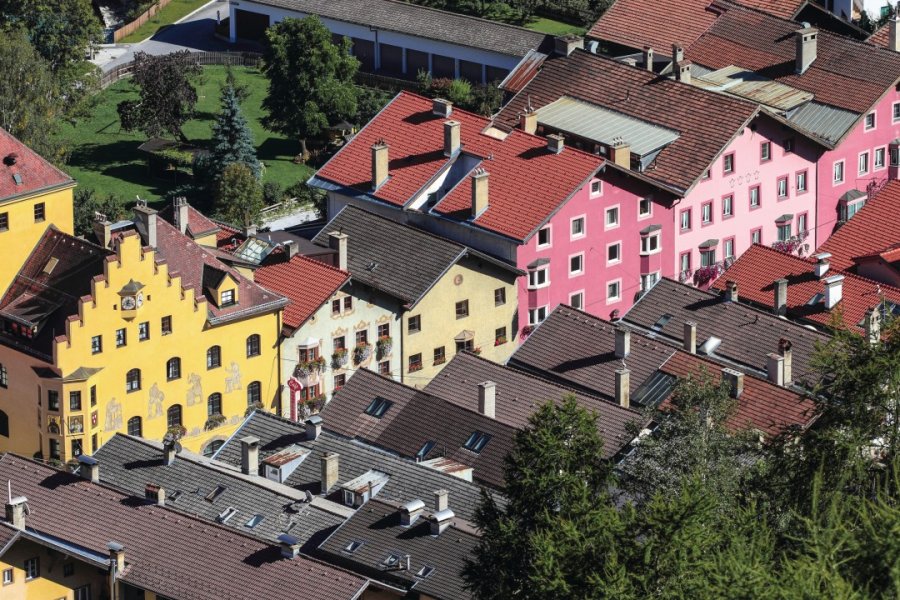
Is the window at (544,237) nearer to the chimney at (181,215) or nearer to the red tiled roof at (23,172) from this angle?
the chimney at (181,215)

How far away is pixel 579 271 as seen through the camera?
134750mm

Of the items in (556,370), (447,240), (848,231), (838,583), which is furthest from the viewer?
(848,231)

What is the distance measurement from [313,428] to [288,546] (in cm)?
1192

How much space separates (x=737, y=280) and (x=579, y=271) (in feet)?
27.9

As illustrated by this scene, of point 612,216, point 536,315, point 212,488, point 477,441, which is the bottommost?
point 212,488

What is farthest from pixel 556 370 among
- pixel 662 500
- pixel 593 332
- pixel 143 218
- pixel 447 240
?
pixel 662 500

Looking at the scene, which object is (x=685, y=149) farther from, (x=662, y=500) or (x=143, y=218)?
(x=662, y=500)

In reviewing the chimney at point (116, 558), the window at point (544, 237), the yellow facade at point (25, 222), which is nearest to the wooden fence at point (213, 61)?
the window at point (544, 237)

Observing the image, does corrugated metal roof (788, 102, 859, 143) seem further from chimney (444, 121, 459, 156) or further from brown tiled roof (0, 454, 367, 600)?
brown tiled roof (0, 454, 367, 600)

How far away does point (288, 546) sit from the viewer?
101 meters

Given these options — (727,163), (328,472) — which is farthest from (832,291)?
(328,472)

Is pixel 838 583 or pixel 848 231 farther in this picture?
pixel 848 231

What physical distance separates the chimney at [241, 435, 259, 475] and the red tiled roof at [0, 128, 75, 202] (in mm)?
20476

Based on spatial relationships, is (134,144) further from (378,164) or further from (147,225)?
(147,225)
